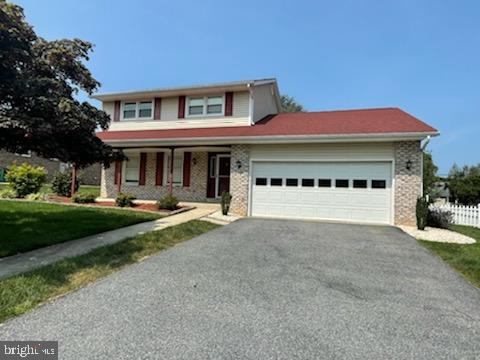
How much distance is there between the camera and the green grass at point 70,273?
355 cm

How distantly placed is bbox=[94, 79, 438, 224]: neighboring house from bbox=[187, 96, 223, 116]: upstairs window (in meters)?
0.05

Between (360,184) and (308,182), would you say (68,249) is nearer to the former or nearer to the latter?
(308,182)

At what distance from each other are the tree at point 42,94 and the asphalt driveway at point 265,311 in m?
3.03

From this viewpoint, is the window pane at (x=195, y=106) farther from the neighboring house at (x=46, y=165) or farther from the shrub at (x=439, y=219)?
the shrub at (x=439, y=219)

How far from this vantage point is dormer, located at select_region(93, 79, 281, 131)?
1514 cm

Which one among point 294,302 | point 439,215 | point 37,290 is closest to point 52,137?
point 37,290

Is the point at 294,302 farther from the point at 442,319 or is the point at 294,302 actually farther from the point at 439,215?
the point at 439,215

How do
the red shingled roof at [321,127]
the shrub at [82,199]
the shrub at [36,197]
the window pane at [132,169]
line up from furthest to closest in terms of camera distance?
the window pane at [132,169]
the shrub at [36,197]
the shrub at [82,199]
the red shingled roof at [321,127]

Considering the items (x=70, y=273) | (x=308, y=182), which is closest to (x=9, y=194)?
(x=70, y=273)

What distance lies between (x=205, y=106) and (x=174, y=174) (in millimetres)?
4033

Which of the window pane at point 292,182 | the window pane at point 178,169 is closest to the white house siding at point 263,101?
the window pane at point 178,169

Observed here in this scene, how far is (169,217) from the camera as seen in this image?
10.5 metres

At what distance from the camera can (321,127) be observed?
40.9ft

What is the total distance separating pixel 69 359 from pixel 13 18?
6.00 m
